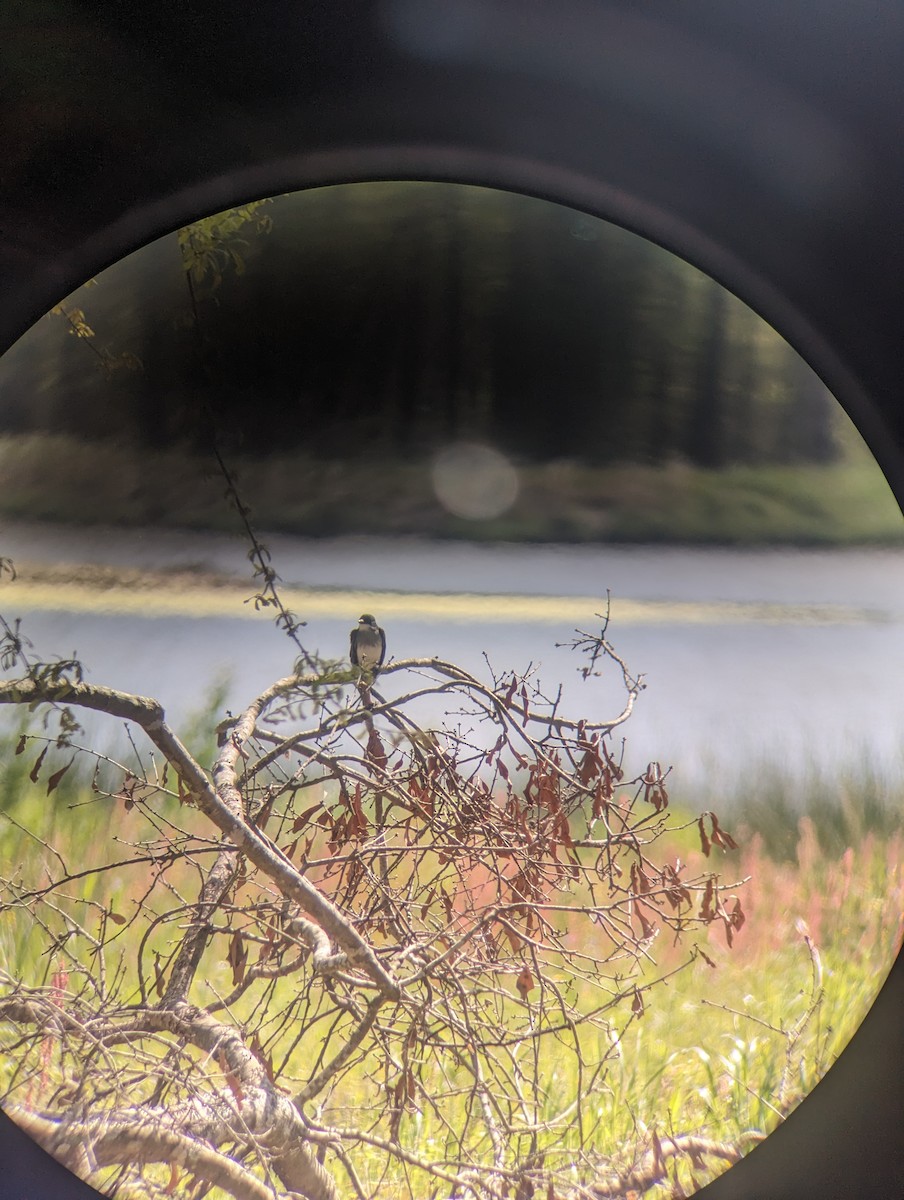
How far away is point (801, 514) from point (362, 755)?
48cm

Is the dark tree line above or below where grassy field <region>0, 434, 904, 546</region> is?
above

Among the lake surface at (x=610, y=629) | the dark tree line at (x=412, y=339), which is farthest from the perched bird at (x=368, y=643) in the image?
the dark tree line at (x=412, y=339)

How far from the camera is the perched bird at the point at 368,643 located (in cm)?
85

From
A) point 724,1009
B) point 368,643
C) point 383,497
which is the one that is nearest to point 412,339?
point 383,497

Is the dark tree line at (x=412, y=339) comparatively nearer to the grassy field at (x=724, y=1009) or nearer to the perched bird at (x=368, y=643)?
the perched bird at (x=368, y=643)

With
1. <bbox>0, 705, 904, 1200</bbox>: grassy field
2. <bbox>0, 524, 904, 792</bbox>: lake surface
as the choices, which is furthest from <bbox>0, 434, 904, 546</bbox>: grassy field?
<bbox>0, 705, 904, 1200</bbox>: grassy field

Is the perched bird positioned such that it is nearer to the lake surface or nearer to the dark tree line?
the lake surface

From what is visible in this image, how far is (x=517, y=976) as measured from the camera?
Answer: 0.83 m

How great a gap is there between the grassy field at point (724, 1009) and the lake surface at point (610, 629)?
0.25 ft

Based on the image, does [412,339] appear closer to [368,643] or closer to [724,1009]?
[368,643]

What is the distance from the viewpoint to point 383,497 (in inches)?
33.7

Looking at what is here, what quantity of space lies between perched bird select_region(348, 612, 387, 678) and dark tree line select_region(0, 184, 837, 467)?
17 centimetres

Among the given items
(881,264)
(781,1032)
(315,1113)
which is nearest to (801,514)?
(881,264)

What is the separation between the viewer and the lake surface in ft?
2.68
